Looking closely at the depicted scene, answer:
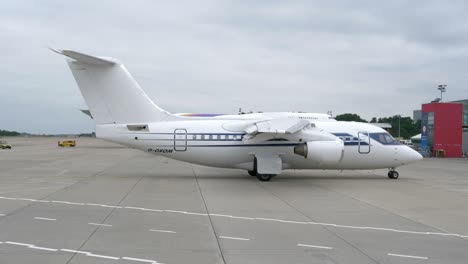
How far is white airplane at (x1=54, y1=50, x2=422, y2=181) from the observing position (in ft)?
68.4

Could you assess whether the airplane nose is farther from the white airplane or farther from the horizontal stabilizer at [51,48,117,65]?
the horizontal stabilizer at [51,48,117,65]

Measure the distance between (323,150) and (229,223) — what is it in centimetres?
1041

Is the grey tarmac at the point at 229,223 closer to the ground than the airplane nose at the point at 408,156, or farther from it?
closer to the ground

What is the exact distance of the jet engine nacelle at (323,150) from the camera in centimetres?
2048

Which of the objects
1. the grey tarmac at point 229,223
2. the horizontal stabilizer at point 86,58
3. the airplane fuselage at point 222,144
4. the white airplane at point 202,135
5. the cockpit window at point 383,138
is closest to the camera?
the grey tarmac at point 229,223

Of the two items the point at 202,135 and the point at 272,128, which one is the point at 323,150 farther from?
the point at 202,135

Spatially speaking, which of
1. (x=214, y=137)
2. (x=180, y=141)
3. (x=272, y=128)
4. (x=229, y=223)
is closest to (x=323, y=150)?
(x=272, y=128)

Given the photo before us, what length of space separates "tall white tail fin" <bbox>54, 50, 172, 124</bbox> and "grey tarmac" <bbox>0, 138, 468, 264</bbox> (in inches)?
133

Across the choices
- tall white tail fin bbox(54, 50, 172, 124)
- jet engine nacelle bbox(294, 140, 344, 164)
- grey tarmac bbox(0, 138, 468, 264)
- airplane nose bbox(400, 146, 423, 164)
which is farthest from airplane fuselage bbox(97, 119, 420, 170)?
grey tarmac bbox(0, 138, 468, 264)

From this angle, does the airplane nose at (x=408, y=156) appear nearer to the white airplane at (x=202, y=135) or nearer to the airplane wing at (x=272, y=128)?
the white airplane at (x=202, y=135)

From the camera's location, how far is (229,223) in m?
10.9

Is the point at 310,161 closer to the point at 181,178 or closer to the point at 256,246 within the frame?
the point at 181,178

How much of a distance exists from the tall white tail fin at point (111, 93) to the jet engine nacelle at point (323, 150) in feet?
23.3

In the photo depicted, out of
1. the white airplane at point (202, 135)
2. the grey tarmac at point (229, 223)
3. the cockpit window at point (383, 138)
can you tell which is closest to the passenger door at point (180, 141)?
the white airplane at point (202, 135)
